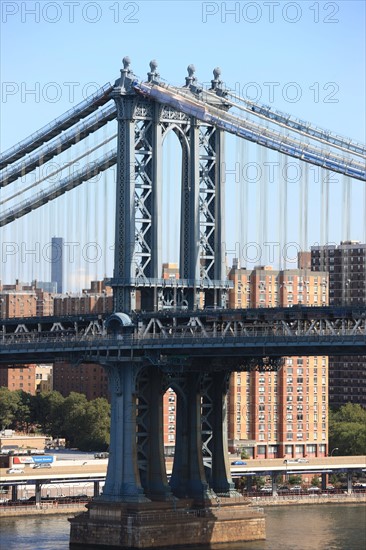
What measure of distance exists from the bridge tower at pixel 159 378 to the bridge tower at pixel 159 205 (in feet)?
0.19

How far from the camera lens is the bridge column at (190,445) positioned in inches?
4865

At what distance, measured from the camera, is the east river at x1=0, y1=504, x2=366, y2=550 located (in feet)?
398

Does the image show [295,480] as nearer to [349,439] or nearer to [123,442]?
[349,439]

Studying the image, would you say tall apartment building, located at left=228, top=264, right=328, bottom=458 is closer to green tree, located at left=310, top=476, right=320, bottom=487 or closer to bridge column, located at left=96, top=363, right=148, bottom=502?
green tree, located at left=310, top=476, right=320, bottom=487

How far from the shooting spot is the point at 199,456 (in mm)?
123875

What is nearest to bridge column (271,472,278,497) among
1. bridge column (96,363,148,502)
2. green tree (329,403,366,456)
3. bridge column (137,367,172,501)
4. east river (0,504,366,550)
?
east river (0,504,366,550)

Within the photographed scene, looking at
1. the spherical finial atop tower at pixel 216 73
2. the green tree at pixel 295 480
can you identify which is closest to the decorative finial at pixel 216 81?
the spherical finial atop tower at pixel 216 73

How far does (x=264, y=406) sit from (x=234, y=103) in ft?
241

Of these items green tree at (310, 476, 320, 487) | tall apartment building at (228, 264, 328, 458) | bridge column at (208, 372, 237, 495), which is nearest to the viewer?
bridge column at (208, 372, 237, 495)

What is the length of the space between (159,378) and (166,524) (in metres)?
8.37

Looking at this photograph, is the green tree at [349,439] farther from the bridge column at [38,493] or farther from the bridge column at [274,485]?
the bridge column at [38,493]

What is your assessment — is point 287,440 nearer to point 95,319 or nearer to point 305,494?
point 305,494

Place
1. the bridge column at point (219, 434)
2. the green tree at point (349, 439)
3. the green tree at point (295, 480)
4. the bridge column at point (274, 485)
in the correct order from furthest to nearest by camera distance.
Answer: the green tree at point (349, 439) → the green tree at point (295, 480) → the bridge column at point (274, 485) → the bridge column at point (219, 434)

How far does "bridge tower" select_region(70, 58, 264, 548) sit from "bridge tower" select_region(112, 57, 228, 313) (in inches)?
2.2
